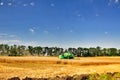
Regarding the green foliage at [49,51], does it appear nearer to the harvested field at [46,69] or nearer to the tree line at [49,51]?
the tree line at [49,51]

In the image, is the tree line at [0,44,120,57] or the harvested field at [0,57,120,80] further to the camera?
the tree line at [0,44,120,57]

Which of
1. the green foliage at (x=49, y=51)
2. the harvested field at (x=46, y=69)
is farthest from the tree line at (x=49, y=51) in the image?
the harvested field at (x=46, y=69)

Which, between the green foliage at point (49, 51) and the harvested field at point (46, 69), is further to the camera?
the green foliage at point (49, 51)

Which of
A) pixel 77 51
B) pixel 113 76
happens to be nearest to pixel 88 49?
pixel 77 51

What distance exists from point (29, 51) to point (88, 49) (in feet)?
56.6

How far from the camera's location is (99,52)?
3246 inches

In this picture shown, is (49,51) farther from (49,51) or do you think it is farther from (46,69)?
(46,69)

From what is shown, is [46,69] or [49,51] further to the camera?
[49,51]

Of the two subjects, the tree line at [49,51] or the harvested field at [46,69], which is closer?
the harvested field at [46,69]

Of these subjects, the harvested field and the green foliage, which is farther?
the green foliage

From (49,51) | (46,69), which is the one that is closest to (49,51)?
(49,51)

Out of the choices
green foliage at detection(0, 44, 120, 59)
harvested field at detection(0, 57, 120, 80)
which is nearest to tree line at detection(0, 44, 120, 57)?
green foliage at detection(0, 44, 120, 59)

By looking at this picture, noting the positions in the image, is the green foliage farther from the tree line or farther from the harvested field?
the harvested field

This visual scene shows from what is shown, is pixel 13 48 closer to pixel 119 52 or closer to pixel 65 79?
pixel 119 52
